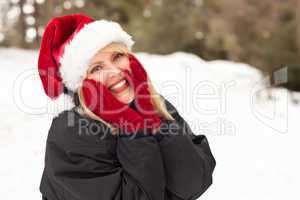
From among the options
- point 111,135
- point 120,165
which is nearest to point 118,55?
point 111,135

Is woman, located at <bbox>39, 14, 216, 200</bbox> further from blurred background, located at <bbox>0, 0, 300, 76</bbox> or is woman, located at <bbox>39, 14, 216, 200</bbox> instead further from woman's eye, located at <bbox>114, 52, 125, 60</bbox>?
blurred background, located at <bbox>0, 0, 300, 76</bbox>

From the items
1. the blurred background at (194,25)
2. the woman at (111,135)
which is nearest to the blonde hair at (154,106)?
the woman at (111,135)

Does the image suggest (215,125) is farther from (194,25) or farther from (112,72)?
(194,25)

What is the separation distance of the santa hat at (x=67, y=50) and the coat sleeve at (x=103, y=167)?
190mm

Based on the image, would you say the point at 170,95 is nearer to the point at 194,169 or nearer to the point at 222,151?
the point at 222,151

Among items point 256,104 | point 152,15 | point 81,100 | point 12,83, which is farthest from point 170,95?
point 152,15

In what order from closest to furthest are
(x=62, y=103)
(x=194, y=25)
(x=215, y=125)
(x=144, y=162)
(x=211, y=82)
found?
(x=144, y=162), (x=62, y=103), (x=215, y=125), (x=211, y=82), (x=194, y=25)

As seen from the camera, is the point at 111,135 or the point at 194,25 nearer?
the point at 111,135

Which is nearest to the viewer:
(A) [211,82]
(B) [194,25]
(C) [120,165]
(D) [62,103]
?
(C) [120,165]

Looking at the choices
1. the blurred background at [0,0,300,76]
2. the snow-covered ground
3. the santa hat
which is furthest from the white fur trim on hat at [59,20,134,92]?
the blurred background at [0,0,300,76]

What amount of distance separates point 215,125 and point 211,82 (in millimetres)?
1351

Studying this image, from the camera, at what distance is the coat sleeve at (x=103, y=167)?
1.70 metres

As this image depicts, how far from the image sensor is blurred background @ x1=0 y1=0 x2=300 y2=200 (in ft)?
13.0

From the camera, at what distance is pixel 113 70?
1.77 metres
